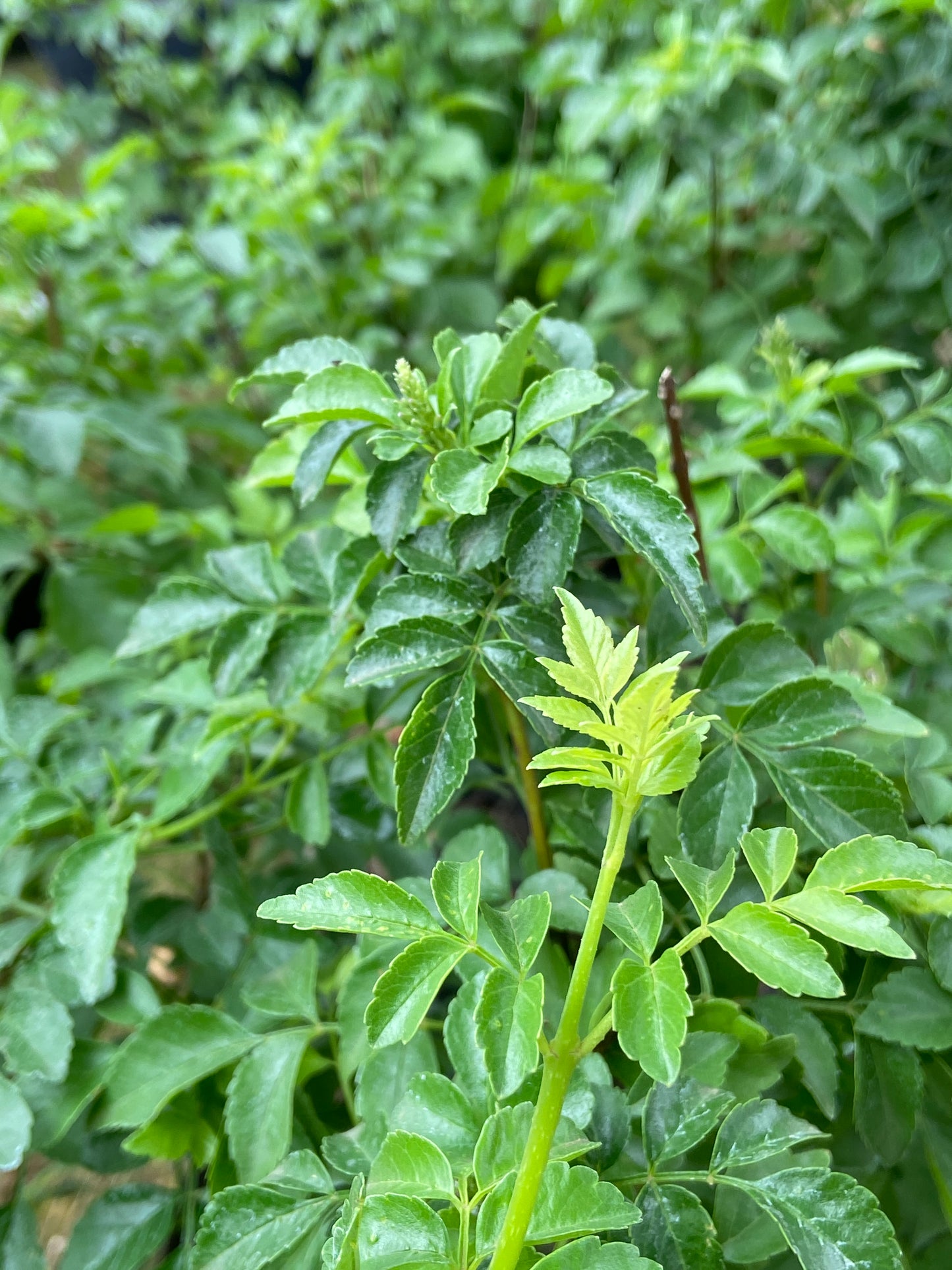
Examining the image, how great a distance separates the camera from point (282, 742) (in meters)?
0.60

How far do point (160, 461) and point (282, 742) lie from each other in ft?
2.23

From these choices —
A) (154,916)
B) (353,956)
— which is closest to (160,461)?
Answer: (154,916)

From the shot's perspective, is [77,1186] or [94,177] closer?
[77,1186]

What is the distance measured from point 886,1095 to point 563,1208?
0.21 m

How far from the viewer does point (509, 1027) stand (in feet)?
1.03

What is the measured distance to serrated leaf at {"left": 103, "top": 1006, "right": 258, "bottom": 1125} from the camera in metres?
0.51

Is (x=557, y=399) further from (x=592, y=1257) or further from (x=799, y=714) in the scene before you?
(x=592, y=1257)

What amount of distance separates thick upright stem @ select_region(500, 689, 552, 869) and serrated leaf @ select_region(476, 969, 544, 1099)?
0.16 metres

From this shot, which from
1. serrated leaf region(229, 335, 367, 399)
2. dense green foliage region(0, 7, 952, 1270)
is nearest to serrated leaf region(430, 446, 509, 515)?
dense green foliage region(0, 7, 952, 1270)

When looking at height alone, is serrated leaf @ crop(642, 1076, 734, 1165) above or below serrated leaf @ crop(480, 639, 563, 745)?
below

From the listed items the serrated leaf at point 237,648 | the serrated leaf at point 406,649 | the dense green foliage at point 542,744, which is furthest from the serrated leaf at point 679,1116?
the serrated leaf at point 237,648

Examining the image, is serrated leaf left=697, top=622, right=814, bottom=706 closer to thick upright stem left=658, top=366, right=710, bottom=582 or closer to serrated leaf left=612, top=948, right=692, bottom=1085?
thick upright stem left=658, top=366, right=710, bottom=582

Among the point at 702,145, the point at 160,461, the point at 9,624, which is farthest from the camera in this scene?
the point at 9,624

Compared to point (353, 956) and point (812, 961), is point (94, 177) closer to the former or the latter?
point (353, 956)
